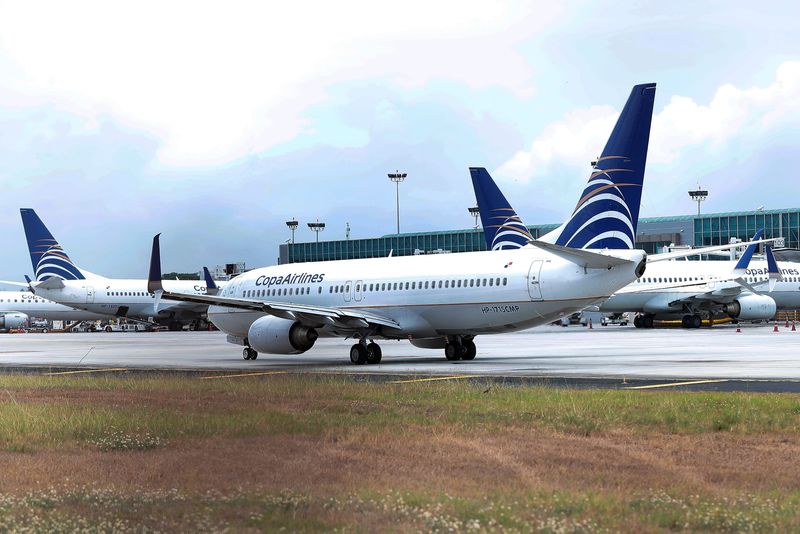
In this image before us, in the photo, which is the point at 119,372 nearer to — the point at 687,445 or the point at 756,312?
the point at 687,445

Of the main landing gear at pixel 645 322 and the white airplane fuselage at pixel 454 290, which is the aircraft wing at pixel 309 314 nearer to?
the white airplane fuselage at pixel 454 290

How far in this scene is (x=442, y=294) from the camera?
110 feet

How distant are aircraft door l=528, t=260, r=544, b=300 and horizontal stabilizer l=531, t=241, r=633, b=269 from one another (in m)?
1.04

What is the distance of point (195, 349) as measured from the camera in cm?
4747

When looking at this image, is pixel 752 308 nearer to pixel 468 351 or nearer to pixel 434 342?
pixel 434 342

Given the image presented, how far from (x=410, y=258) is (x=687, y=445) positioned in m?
23.9

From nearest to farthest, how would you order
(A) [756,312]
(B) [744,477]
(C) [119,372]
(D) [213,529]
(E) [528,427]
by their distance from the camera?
(D) [213,529] < (B) [744,477] < (E) [528,427] < (C) [119,372] < (A) [756,312]

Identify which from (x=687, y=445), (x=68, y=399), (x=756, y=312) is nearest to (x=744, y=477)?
(x=687, y=445)

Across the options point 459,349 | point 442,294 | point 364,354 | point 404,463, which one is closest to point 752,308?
point 459,349

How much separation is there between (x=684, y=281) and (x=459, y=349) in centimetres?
3888

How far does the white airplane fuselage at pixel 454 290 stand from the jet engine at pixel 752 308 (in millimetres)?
40186

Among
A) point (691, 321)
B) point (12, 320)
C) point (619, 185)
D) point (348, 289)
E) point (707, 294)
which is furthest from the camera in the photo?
point (12, 320)

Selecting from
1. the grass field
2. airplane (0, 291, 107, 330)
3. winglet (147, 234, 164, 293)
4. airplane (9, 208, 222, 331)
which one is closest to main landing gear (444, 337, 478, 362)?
winglet (147, 234, 164, 293)

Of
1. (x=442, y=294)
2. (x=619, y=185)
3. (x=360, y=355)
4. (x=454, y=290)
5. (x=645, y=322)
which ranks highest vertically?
(x=619, y=185)
